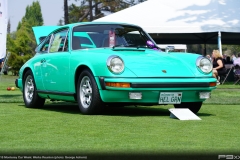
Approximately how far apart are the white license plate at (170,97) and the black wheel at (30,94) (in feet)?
8.37

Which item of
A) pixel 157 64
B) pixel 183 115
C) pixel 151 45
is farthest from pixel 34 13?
pixel 183 115

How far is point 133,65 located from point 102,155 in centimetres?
351

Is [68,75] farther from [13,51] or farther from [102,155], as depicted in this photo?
[13,51]

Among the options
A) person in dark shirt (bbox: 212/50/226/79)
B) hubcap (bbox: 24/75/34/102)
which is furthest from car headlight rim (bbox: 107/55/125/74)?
person in dark shirt (bbox: 212/50/226/79)

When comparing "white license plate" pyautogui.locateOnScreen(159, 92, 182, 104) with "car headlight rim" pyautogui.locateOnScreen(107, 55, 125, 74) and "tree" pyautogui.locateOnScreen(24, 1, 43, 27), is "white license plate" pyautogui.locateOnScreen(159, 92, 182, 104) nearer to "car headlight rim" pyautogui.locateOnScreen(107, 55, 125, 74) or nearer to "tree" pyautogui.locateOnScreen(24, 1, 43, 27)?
"car headlight rim" pyautogui.locateOnScreen(107, 55, 125, 74)

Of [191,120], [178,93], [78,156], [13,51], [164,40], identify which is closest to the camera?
[78,156]

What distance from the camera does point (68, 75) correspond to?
9125 millimetres

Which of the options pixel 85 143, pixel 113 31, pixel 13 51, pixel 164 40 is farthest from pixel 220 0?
pixel 13 51

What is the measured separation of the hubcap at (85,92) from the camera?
8672 millimetres

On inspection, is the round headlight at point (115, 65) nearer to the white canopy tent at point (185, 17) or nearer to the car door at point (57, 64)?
the car door at point (57, 64)

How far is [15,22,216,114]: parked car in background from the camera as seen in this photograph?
8.33 m

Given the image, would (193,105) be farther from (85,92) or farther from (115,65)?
(85,92)

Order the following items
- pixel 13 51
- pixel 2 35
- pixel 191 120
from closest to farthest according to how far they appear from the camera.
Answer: pixel 191 120 < pixel 2 35 < pixel 13 51

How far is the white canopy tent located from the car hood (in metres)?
14.7
